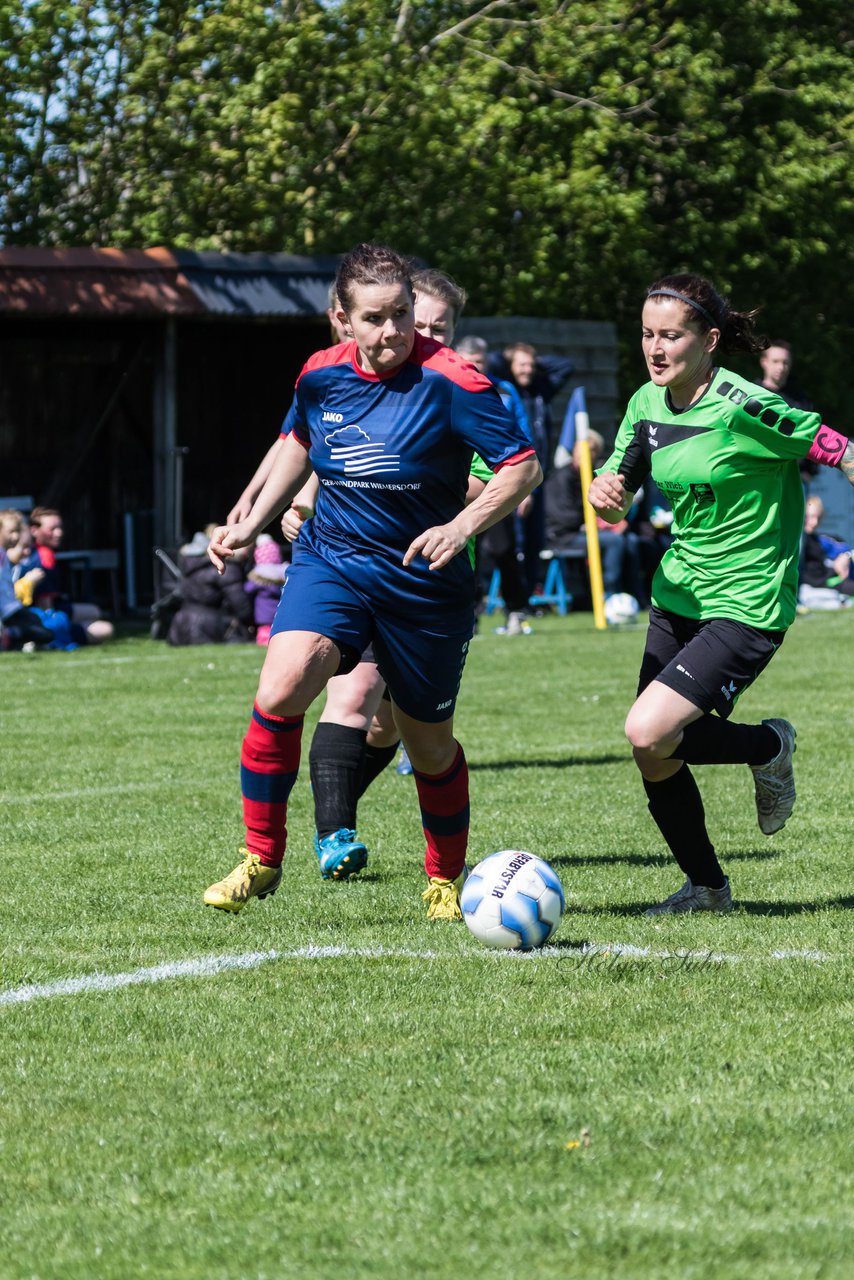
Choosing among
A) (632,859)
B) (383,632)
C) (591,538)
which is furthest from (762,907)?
(591,538)

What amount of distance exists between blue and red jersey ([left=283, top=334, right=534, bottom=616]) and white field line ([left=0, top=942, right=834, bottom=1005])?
1019mm

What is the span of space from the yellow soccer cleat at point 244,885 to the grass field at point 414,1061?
0.10 meters

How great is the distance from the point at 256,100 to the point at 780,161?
9002 millimetres

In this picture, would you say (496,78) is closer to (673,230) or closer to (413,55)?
(413,55)

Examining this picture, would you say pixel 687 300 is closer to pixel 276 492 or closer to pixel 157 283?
pixel 276 492

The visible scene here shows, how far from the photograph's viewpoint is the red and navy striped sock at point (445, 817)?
19.7 feet

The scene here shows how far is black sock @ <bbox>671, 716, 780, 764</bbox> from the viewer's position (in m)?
5.81

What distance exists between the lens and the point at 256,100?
934 inches

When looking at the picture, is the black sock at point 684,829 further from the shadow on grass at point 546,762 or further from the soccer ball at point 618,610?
the soccer ball at point 618,610

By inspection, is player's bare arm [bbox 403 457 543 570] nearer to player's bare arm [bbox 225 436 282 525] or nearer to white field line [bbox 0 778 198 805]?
player's bare arm [bbox 225 436 282 525]

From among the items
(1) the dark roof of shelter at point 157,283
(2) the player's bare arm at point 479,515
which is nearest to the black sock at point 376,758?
(2) the player's bare arm at point 479,515

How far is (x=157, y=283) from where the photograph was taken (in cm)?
2077

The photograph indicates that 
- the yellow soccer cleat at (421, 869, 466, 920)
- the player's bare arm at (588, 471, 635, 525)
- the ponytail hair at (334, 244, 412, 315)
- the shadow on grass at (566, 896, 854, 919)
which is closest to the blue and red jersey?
the ponytail hair at (334, 244, 412, 315)

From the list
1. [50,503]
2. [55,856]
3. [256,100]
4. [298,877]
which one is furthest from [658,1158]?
[256,100]
